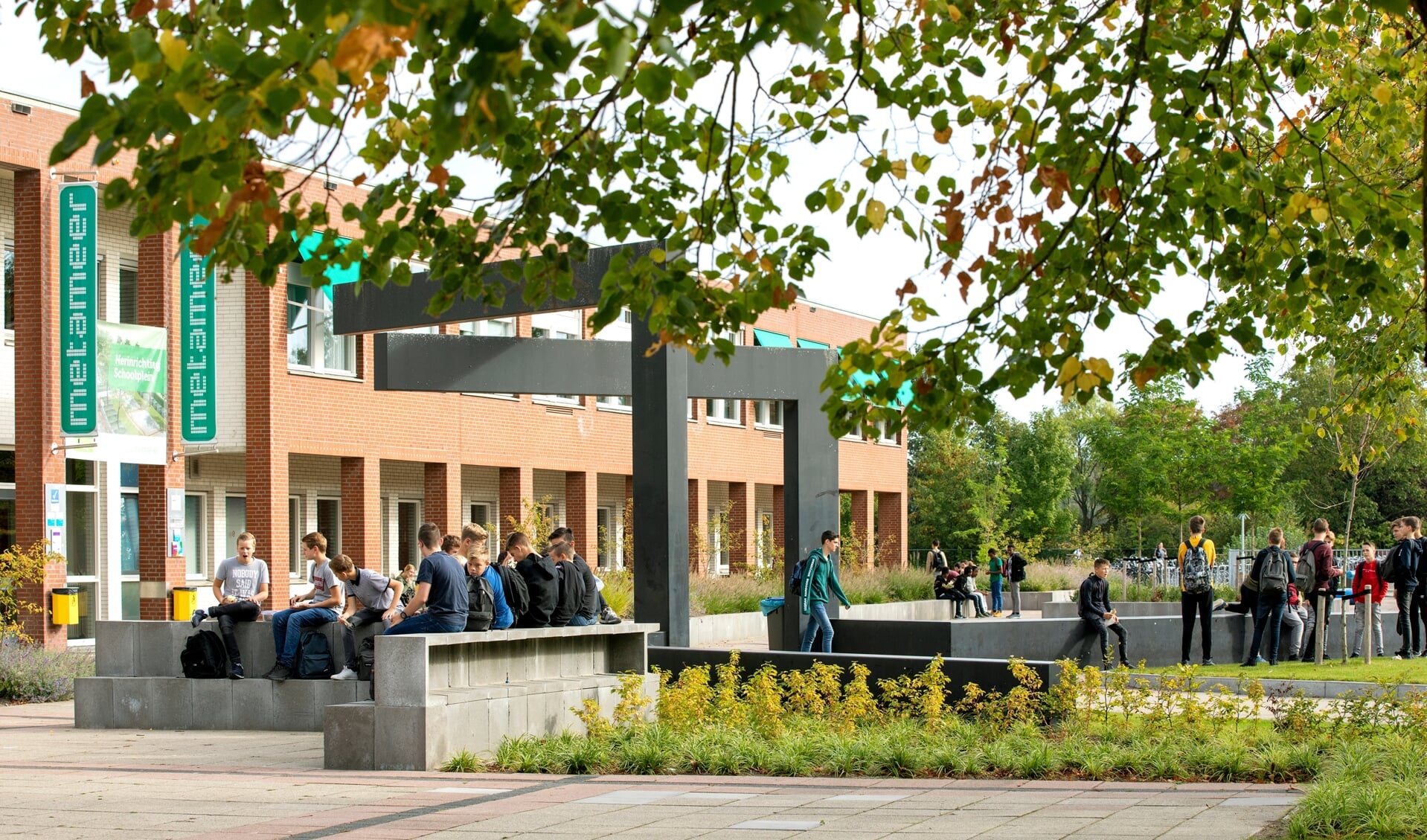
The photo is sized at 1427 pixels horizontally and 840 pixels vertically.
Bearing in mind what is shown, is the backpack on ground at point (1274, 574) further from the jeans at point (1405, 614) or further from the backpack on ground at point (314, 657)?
→ the backpack on ground at point (314, 657)

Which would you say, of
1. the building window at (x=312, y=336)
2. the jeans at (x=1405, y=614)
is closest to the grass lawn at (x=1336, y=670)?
the jeans at (x=1405, y=614)

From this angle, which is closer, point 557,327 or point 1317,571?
point 1317,571

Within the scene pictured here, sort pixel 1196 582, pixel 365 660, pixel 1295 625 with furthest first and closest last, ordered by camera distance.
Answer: pixel 1295 625 < pixel 1196 582 < pixel 365 660

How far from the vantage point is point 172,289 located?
25594 mm

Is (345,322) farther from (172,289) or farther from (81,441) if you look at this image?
(172,289)

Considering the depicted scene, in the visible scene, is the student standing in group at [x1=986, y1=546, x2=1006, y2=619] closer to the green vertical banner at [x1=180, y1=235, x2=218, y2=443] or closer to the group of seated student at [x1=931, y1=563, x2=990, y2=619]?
the group of seated student at [x1=931, y1=563, x2=990, y2=619]

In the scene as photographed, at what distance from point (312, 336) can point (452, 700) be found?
19445 mm

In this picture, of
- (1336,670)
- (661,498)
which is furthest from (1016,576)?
(661,498)

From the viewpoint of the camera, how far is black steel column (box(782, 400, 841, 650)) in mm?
17672

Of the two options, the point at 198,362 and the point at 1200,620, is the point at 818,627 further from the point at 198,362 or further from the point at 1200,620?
the point at 198,362

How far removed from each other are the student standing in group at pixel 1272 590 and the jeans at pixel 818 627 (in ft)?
17.3

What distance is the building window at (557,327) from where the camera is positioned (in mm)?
36656

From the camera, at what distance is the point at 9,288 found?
2359 centimetres

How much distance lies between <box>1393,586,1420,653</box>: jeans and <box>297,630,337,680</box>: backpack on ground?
12.6 metres
